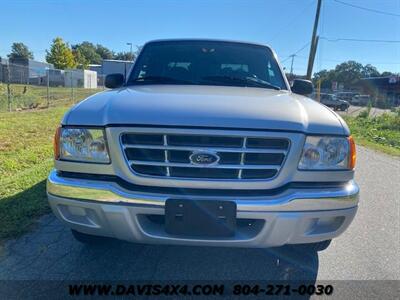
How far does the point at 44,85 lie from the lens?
164 ft

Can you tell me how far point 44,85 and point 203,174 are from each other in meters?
52.0

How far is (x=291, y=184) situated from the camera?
2.52 meters

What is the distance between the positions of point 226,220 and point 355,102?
59812mm

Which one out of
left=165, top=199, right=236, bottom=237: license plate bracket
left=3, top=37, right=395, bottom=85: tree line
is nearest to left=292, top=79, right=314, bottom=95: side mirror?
left=165, top=199, right=236, bottom=237: license plate bracket

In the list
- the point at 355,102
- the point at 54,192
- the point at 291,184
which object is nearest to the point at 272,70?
the point at 291,184

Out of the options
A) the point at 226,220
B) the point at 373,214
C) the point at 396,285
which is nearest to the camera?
the point at 226,220

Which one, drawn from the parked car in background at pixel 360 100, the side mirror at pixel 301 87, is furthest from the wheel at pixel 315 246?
the parked car in background at pixel 360 100

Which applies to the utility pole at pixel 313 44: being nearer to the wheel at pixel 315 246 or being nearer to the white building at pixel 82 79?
the wheel at pixel 315 246

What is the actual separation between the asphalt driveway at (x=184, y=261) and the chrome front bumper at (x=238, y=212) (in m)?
0.60

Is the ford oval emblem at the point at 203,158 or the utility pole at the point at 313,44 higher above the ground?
the utility pole at the point at 313,44

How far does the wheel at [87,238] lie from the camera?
318 cm

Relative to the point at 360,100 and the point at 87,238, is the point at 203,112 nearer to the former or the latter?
the point at 87,238

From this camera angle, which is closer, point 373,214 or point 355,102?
point 373,214

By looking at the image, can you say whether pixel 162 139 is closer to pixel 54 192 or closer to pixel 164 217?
pixel 164 217
